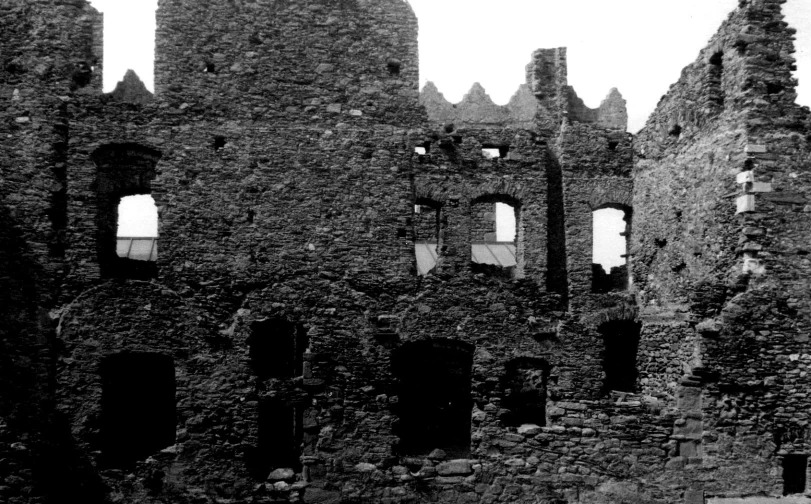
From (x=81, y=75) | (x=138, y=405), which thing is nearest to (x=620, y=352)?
(x=138, y=405)

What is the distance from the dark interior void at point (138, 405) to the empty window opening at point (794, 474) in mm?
10793

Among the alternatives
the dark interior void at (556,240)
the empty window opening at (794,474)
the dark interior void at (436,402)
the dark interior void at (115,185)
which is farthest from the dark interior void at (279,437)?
the empty window opening at (794,474)

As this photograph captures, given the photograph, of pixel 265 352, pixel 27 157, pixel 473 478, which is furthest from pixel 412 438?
pixel 27 157

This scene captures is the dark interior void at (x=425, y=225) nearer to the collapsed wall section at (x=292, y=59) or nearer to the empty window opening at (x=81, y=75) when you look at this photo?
the collapsed wall section at (x=292, y=59)

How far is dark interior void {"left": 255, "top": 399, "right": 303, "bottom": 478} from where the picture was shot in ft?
52.6

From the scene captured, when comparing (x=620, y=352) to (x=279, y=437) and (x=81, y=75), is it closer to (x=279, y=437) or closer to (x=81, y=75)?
(x=279, y=437)

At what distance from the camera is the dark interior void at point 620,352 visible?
55.8 ft

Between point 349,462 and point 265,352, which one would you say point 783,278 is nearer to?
point 349,462

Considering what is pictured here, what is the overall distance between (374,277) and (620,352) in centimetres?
564

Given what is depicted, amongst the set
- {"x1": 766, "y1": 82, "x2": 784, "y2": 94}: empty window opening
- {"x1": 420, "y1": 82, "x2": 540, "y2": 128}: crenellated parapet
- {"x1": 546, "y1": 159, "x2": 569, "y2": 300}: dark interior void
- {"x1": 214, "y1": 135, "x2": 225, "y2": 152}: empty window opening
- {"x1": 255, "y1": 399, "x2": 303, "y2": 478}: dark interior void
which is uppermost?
{"x1": 420, "y1": 82, "x2": 540, "y2": 128}: crenellated parapet

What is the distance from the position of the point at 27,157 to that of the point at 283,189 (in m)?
4.84

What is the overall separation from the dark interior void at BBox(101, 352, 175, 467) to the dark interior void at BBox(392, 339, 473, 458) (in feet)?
16.3

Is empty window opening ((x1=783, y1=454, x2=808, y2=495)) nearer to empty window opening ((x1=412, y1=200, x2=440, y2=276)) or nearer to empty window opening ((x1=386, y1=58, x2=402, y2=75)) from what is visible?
empty window opening ((x1=386, y1=58, x2=402, y2=75))

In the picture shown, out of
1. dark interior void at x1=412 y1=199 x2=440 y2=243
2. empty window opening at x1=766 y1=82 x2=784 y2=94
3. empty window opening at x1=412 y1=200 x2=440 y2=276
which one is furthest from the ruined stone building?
dark interior void at x1=412 y1=199 x2=440 y2=243
